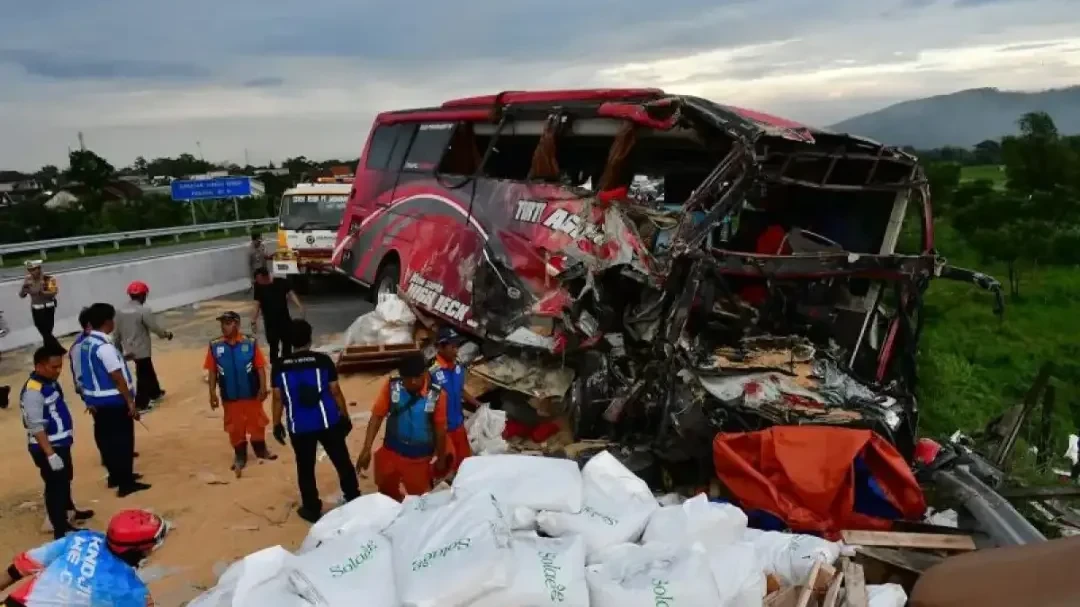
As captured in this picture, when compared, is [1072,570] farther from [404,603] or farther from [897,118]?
[897,118]

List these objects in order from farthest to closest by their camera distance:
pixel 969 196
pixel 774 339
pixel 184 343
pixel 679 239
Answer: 1. pixel 969 196
2. pixel 184 343
3. pixel 774 339
4. pixel 679 239

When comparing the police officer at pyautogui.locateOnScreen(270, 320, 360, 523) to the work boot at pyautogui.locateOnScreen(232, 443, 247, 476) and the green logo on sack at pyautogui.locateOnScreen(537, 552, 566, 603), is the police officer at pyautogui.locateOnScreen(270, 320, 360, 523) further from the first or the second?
the green logo on sack at pyautogui.locateOnScreen(537, 552, 566, 603)

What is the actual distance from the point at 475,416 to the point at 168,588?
2.44 metres

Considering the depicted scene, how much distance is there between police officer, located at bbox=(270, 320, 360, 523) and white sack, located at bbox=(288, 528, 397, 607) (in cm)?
168

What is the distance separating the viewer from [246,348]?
637 cm

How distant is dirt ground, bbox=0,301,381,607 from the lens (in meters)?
5.25

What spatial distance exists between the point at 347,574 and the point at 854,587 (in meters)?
2.25

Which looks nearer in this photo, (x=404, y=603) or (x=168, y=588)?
(x=404, y=603)

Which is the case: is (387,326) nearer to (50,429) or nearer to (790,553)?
(50,429)

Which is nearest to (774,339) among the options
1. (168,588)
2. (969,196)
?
(168,588)

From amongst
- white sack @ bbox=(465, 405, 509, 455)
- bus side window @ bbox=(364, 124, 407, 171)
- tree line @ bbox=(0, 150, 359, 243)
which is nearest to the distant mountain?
tree line @ bbox=(0, 150, 359, 243)

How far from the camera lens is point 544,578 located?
338 cm

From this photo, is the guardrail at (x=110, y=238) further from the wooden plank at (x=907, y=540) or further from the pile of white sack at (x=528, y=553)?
the wooden plank at (x=907, y=540)

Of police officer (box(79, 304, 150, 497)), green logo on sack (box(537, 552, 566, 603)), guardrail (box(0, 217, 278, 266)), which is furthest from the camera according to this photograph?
guardrail (box(0, 217, 278, 266))
